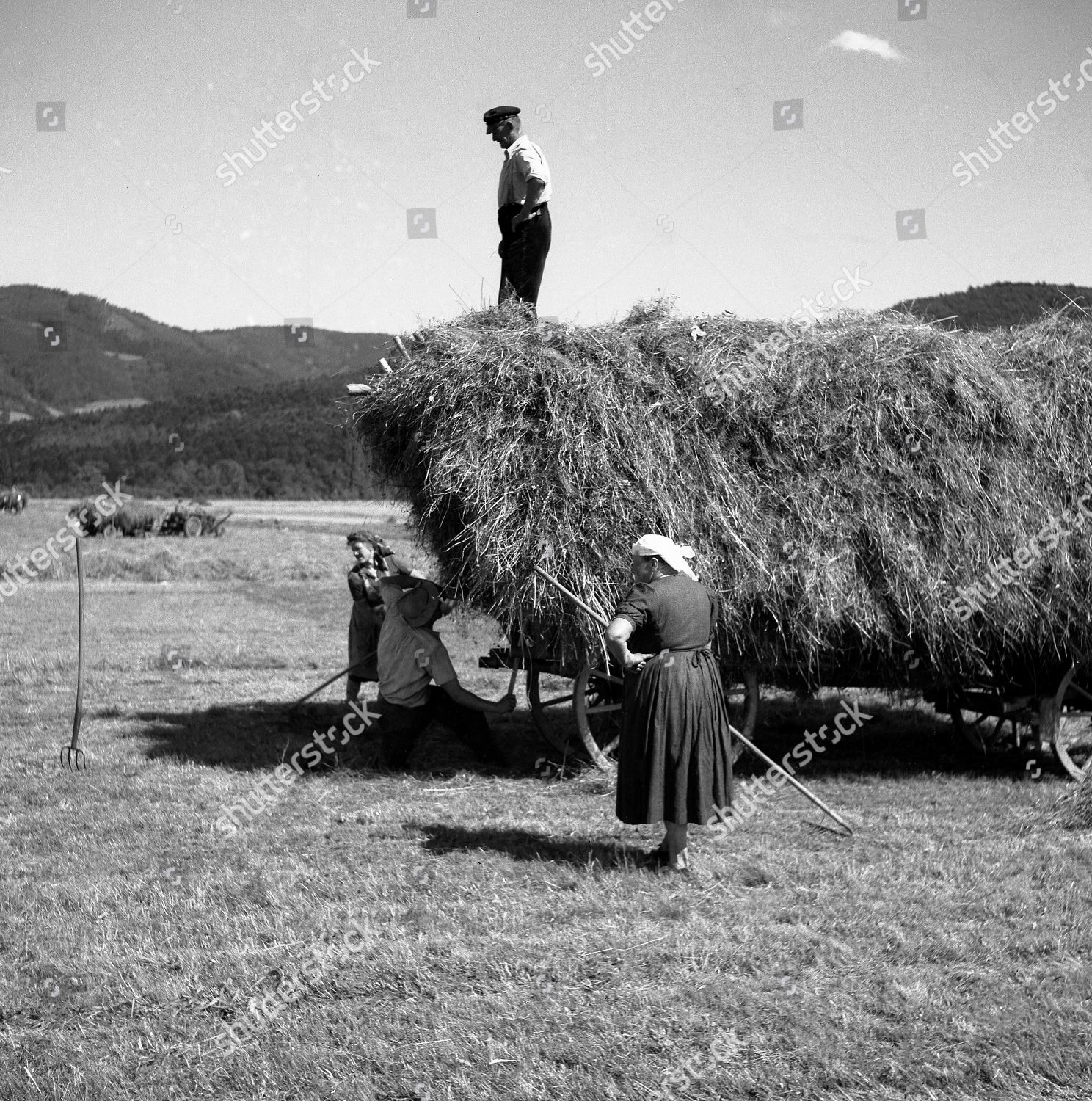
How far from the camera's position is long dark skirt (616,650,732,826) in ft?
19.3

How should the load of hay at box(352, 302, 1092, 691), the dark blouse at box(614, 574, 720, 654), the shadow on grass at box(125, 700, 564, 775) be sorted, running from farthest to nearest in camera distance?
the shadow on grass at box(125, 700, 564, 775), the load of hay at box(352, 302, 1092, 691), the dark blouse at box(614, 574, 720, 654)

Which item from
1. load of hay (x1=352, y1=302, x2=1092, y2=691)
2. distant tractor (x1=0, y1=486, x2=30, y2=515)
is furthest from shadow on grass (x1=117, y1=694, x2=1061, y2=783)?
distant tractor (x1=0, y1=486, x2=30, y2=515)

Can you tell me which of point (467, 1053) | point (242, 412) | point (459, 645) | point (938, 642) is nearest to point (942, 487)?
point (938, 642)

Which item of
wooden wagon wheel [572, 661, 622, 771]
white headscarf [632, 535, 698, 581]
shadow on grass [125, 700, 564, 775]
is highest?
white headscarf [632, 535, 698, 581]

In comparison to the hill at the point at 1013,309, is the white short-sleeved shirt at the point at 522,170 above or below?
above

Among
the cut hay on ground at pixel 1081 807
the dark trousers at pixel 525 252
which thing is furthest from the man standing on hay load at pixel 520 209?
the cut hay on ground at pixel 1081 807

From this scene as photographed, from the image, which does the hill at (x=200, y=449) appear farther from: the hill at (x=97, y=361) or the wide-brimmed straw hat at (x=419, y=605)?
the wide-brimmed straw hat at (x=419, y=605)

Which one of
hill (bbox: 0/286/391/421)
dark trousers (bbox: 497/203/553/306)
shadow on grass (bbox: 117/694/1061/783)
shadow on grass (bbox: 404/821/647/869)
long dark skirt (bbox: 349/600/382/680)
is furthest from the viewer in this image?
hill (bbox: 0/286/391/421)

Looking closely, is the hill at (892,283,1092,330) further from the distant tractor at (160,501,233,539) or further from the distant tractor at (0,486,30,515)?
the distant tractor at (0,486,30,515)

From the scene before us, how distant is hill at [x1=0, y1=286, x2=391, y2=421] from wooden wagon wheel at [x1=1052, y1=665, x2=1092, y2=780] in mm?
121805

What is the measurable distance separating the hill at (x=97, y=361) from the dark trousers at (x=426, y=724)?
12169cm

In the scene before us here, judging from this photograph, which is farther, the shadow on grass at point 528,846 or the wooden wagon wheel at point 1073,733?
the wooden wagon wheel at point 1073,733

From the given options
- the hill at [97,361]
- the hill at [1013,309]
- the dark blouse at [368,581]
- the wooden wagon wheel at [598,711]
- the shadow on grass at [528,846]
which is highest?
the hill at [97,361]

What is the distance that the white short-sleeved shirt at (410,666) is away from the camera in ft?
27.7
